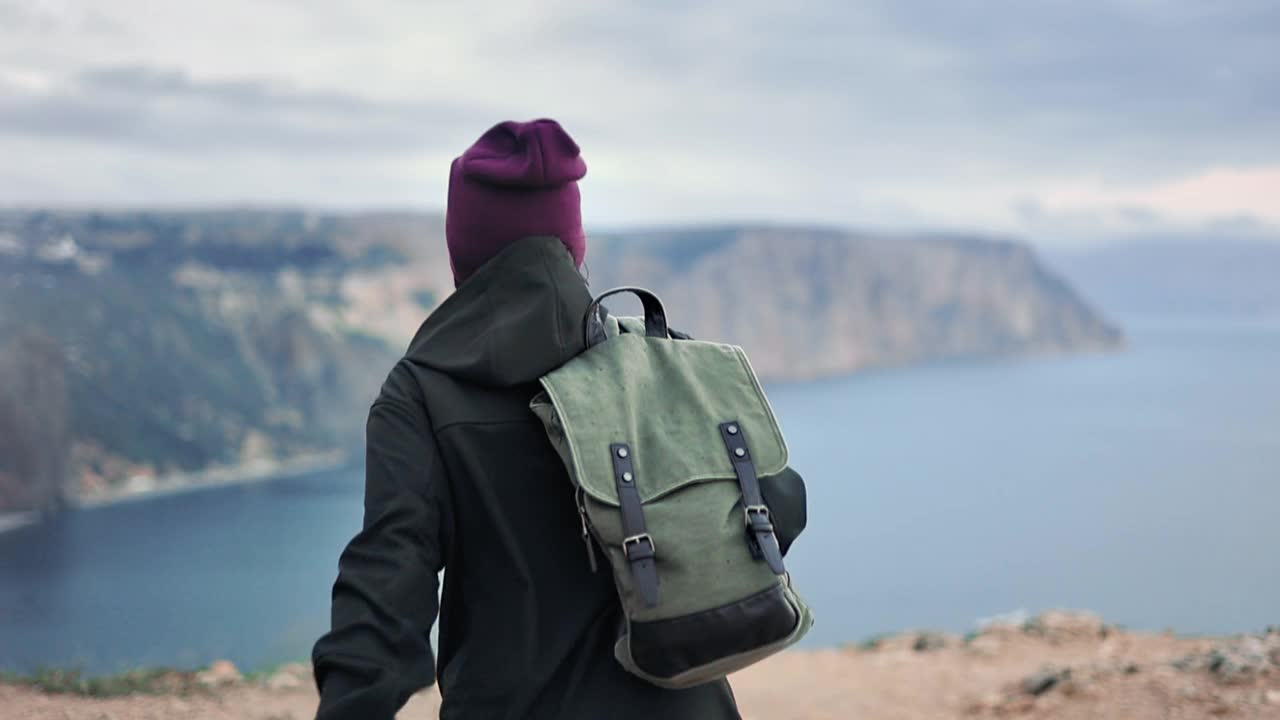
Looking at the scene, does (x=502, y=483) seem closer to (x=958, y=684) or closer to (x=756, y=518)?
(x=756, y=518)

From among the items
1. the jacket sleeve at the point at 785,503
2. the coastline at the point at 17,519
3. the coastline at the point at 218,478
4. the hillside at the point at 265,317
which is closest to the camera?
the jacket sleeve at the point at 785,503

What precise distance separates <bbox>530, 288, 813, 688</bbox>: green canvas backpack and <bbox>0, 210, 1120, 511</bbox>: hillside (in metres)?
29.1

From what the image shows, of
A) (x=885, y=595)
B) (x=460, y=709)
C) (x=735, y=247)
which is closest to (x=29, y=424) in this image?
(x=885, y=595)

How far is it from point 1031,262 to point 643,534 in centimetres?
7512

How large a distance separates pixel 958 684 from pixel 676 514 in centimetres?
490

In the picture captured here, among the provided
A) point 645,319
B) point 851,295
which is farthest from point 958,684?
point 851,295

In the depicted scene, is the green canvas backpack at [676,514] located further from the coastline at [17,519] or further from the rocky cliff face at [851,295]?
the rocky cliff face at [851,295]

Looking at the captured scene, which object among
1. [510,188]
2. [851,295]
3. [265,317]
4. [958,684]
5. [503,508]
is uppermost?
[510,188]

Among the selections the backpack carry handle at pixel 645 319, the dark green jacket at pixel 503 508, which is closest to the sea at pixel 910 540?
the dark green jacket at pixel 503 508

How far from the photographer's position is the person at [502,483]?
114cm

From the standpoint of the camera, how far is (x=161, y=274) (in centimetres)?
4275

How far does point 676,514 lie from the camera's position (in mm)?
1102

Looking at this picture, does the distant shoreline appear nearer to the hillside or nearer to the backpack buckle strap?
the hillside

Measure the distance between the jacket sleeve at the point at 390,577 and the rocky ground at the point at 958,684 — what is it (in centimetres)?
325
